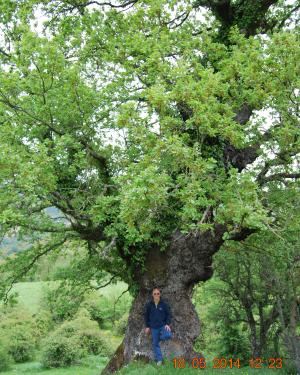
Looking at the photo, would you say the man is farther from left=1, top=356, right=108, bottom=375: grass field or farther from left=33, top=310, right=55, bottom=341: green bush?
left=33, top=310, right=55, bottom=341: green bush

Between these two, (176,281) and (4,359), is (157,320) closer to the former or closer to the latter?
(176,281)

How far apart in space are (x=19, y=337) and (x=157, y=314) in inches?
895

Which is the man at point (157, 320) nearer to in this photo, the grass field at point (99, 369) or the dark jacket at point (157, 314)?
the dark jacket at point (157, 314)

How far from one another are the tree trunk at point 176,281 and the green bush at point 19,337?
19.7 meters

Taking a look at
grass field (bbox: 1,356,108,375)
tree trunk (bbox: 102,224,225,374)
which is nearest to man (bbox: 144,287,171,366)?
tree trunk (bbox: 102,224,225,374)

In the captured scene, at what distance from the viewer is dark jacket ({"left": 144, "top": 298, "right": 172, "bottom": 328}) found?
12641 millimetres

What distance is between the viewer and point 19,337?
32.0m

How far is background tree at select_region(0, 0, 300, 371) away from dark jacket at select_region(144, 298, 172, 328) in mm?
Result: 870

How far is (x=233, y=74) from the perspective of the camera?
12219 mm

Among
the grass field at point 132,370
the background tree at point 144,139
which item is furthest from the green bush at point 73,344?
the background tree at point 144,139

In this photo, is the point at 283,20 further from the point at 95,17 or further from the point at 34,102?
the point at 34,102

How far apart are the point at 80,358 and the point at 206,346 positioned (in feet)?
28.0

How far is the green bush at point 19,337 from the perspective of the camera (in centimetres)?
3145

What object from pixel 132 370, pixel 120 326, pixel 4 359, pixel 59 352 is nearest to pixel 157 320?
pixel 132 370
